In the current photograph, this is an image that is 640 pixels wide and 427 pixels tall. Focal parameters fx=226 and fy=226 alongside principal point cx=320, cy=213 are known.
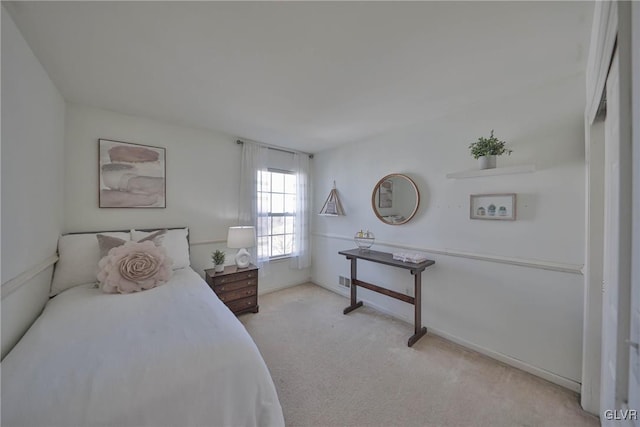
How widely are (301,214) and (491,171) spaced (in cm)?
263

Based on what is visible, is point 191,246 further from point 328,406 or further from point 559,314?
point 559,314

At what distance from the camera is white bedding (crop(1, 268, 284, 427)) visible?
816 millimetres

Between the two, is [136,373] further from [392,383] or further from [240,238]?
[240,238]

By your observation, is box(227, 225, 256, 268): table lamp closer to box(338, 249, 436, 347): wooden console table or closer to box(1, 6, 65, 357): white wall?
box(338, 249, 436, 347): wooden console table

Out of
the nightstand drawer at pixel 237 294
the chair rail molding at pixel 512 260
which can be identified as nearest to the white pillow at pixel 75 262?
the nightstand drawer at pixel 237 294

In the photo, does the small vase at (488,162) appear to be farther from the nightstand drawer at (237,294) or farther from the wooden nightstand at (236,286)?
the nightstand drawer at (237,294)

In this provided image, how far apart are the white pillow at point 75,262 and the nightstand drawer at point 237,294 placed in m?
1.15

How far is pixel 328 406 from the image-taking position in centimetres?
155

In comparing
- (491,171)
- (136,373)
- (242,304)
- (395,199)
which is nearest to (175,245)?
(242,304)

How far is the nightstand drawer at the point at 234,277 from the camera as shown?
261cm

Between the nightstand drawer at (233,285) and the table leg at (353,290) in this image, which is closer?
the nightstand drawer at (233,285)

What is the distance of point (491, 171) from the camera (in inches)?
75.1

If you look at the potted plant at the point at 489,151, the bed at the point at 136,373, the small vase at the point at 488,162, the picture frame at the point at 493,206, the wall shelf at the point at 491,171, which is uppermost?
the potted plant at the point at 489,151

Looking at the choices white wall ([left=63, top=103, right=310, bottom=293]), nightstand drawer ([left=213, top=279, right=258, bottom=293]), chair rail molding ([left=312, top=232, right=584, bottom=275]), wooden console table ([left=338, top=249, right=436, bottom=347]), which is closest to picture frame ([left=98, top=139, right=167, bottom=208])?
white wall ([left=63, top=103, right=310, bottom=293])
